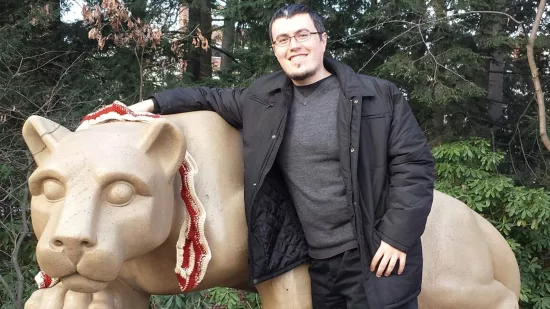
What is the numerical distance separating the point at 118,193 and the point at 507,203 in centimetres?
460

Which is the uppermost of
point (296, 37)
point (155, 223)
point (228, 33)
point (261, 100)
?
point (228, 33)

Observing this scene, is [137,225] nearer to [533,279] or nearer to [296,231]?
[296,231]

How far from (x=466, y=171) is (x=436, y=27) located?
2035 mm

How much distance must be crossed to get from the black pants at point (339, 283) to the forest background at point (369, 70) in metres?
2.53

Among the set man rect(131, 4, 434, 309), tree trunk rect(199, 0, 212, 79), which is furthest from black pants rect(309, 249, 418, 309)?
tree trunk rect(199, 0, 212, 79)

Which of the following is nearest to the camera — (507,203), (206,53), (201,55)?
(507,203)

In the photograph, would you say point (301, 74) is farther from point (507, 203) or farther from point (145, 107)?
point (507, 203)

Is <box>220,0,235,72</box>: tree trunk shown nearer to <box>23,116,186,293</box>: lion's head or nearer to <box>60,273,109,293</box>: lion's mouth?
<box>23,116,186,293</box>: lion's head

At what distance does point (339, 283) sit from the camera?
2193mm

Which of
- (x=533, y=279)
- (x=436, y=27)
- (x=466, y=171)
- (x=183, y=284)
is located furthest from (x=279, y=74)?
(x=436, y=27)

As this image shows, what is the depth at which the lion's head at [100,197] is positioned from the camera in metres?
1.58

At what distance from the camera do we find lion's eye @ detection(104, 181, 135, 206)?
1.67 meters

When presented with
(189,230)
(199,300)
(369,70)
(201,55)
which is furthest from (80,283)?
(201,55)

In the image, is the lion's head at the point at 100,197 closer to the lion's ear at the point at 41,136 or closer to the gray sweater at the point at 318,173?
the lion's ear at the point at 41,136
